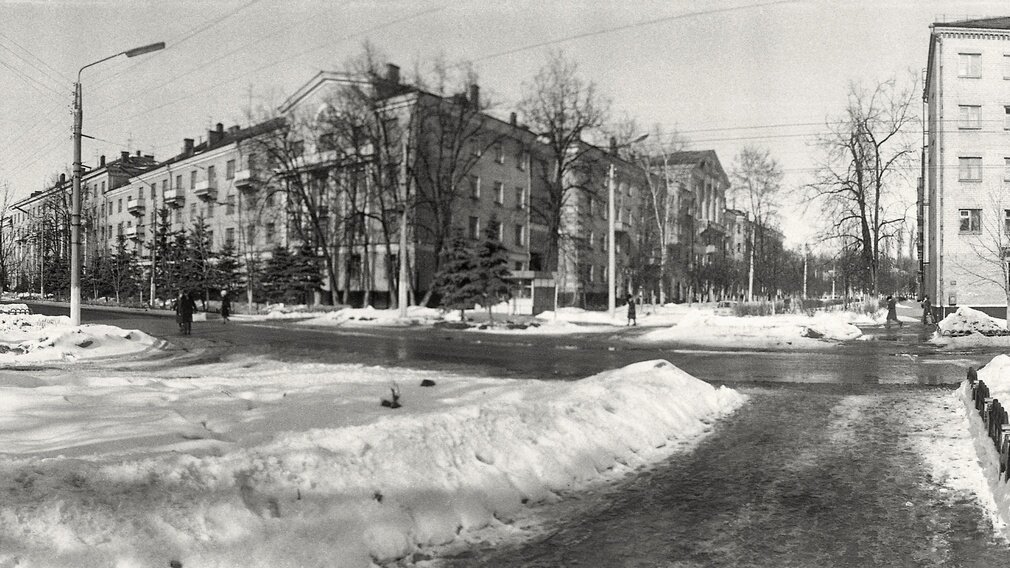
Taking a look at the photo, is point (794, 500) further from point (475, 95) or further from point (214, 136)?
point (214, 136)

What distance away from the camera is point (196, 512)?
4.00 metres

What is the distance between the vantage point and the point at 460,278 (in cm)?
3422

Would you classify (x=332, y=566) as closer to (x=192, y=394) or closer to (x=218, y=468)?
(x=218, y=468)

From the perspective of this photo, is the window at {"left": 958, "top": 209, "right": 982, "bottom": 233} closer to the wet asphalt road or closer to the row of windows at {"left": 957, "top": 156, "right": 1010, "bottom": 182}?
the row of windows at {"left": 957, "top": 156, "right": 1010, "bottom": 182}

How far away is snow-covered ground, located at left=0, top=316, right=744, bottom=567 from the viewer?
148 inches

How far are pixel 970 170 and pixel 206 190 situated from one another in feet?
193

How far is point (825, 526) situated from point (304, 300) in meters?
48.1

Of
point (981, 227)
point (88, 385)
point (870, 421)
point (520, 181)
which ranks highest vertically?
point (520, 181)

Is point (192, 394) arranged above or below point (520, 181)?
below

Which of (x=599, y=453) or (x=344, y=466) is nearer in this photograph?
(x=344, y=466)

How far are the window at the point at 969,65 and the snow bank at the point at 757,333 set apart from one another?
19.6m


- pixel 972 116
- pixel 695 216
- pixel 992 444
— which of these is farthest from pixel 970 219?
pixel 695 216

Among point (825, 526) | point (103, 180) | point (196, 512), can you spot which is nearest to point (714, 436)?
point (825, 526)

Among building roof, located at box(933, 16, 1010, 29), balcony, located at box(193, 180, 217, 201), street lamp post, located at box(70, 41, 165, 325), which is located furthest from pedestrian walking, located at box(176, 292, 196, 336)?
balcony, located at box(193, 180, 217, 201)
